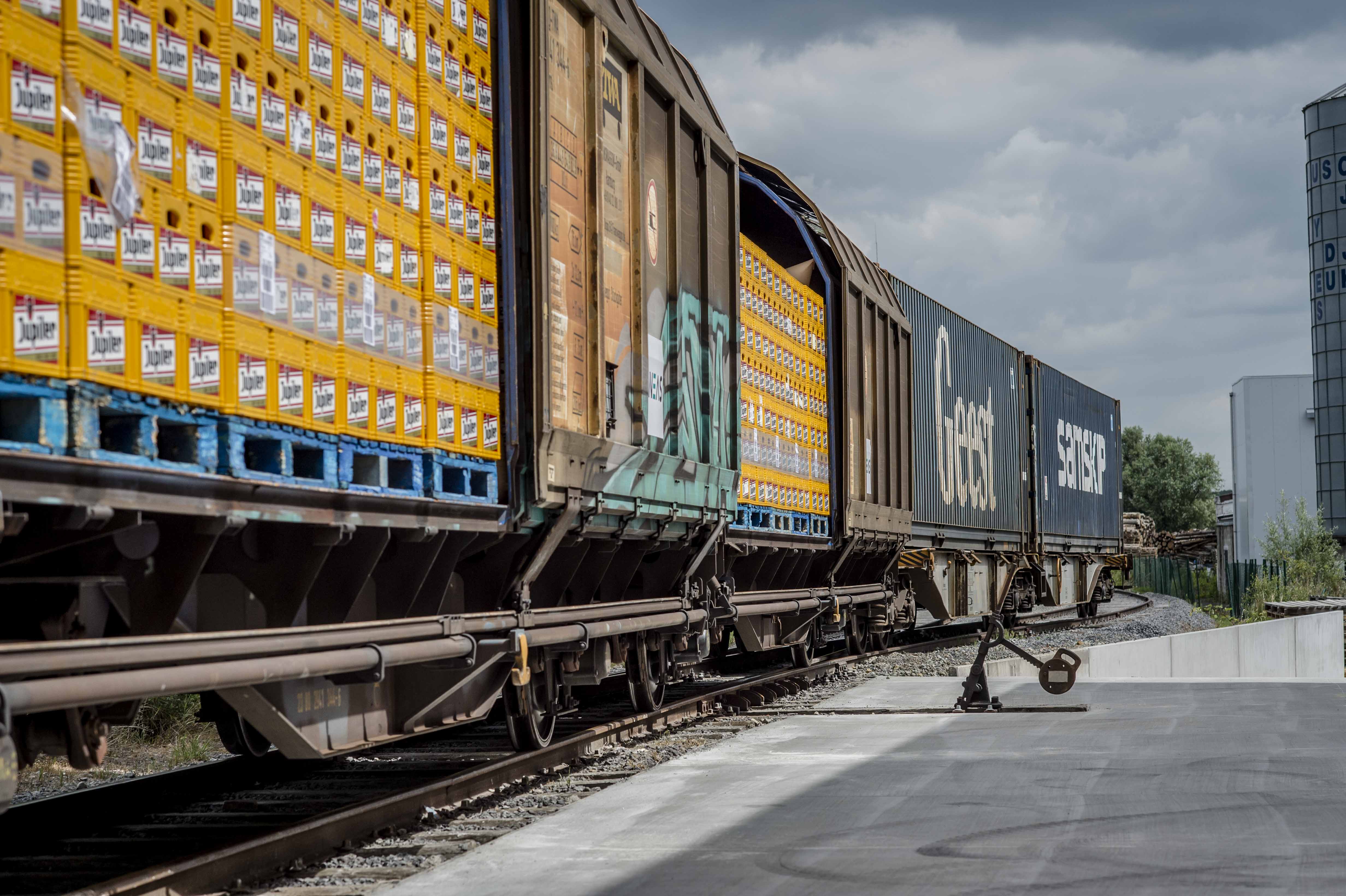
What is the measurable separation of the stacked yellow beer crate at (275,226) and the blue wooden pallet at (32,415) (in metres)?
0.05

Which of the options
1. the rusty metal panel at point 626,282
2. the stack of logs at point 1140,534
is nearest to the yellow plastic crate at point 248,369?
the rusty metal panel at point 626,282

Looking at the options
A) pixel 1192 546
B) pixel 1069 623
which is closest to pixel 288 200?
pixel 1069 623

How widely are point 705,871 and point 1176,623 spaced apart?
2642cm

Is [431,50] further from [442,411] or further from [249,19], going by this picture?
[442,411]

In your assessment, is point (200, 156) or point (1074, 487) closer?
point (200, 156)

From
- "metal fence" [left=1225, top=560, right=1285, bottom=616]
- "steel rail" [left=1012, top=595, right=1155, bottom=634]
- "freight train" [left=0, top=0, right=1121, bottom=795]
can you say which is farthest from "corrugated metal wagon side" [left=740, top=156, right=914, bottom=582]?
"metal fence" [left=1225, top=560, right=1285, bottom=616]

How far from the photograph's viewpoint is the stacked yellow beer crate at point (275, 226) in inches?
152

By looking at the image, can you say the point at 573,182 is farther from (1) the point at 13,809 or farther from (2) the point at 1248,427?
(2) the point at 1248,427

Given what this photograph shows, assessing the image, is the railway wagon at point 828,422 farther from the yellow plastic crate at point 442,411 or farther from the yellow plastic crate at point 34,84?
the yellow plastic crate at point 34,84

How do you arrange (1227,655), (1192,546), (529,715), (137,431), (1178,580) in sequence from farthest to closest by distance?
1. (1192,546)
2. (1178,580)
3. (1227,655)
4. (529,715)
5. (137,431)

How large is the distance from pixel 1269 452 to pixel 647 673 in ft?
252

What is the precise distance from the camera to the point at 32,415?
373 cm

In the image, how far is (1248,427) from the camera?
7931cm

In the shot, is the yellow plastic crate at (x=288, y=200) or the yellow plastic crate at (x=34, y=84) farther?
the yellow plastic crate at (x=288, y=200)
